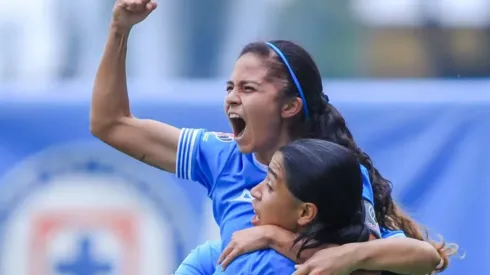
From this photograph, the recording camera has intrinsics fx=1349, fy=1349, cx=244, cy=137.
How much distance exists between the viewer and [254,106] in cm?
329

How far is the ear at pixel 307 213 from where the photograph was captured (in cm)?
297

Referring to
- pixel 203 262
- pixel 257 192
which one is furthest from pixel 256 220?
pixel 203 262

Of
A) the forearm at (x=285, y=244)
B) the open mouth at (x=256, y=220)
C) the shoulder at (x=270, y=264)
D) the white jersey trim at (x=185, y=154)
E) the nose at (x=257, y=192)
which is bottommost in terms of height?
the shoulder at (x=270, y=264)

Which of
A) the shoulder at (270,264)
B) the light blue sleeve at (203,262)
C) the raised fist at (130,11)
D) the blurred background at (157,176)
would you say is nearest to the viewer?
the shoulder at (270,264)

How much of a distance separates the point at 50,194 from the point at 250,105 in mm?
1865

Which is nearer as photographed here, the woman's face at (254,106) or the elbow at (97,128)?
the woman's face at (254,106)

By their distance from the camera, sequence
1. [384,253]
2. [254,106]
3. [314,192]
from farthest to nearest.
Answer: [254,106] → [384,253] → [314,192]

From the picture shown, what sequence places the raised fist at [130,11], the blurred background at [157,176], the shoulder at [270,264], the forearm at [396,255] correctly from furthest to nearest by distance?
the blurred background at [157,176] < the raised fist at [130,11] < the forearm at [396,255] < the shoulder at [270,264]

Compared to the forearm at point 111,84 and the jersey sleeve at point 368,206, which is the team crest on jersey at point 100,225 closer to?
the forearm at point 111,84

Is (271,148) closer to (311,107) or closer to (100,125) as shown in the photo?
(311,107)

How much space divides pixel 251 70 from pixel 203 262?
22.0 inches

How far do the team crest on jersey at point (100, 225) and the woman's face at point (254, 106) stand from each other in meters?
1.68

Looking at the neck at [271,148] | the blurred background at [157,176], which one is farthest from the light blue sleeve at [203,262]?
the blurred background at [157,176]

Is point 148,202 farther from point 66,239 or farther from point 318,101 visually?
point 318,101
